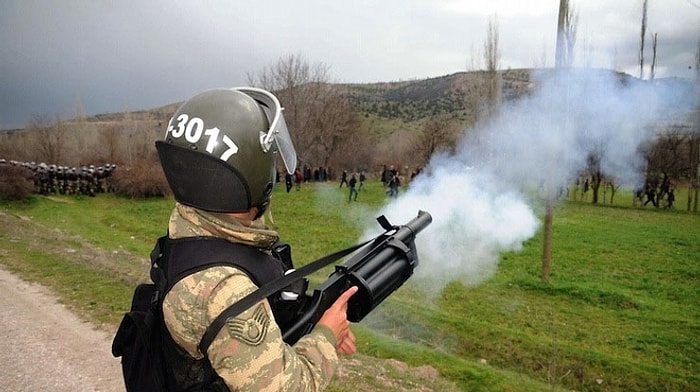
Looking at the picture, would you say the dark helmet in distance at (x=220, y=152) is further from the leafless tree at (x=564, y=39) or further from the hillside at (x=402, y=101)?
the hillside at (x=402, y=101)

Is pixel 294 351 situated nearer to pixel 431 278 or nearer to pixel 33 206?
pixel 431 278

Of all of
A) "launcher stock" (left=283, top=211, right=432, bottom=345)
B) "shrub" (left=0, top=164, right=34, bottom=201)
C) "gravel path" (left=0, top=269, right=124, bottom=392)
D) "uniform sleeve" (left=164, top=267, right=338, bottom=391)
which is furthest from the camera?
"shrub" (left=0, top=164, right=34, bottom=201)

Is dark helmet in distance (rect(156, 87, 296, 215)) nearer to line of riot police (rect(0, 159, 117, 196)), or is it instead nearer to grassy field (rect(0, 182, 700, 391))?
grassy field (rect(0, 182, 700, 391))

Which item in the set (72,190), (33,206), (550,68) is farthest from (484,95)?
(72,190)

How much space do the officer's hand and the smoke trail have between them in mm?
5444

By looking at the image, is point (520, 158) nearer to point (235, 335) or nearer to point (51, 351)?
point (51, 351)

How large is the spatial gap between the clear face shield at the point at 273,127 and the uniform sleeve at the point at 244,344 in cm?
74

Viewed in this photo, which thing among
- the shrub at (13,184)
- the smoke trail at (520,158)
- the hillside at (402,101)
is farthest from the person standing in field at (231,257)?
the hillside at (402,101)

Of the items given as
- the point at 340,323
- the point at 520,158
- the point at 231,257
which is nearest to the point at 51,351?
the point at 340,323

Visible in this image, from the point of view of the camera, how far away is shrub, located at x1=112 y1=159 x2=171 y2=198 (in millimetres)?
33250

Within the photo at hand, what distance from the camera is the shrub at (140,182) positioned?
109 ft

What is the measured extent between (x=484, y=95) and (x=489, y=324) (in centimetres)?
1045

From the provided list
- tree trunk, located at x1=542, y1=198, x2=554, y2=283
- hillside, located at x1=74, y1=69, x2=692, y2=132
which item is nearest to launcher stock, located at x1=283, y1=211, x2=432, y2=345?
tree trunk, located at x1=542, y1=198, x2=554, y2=283

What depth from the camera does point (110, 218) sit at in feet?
81.8
